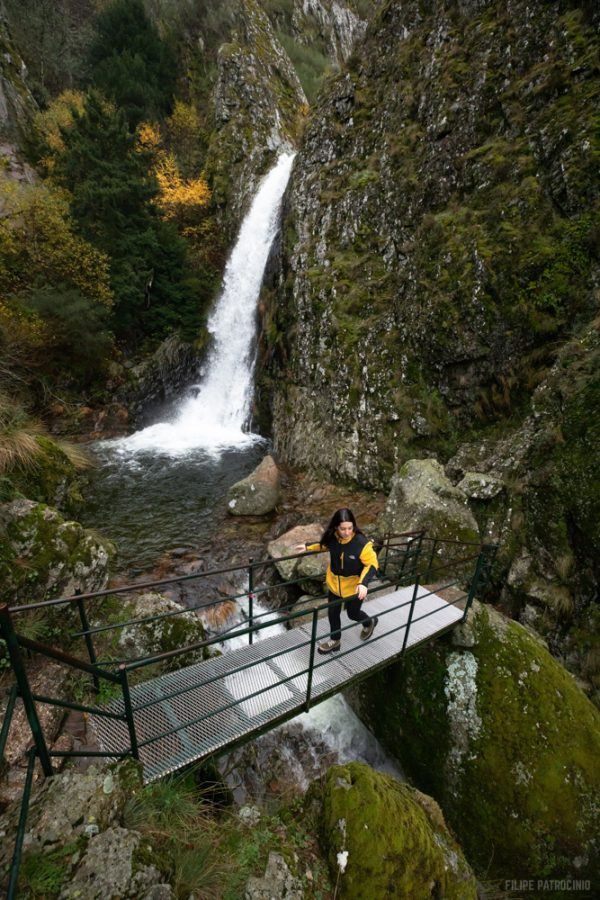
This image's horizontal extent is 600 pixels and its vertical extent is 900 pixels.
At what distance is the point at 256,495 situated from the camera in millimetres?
10367

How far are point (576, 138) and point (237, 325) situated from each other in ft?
43.6

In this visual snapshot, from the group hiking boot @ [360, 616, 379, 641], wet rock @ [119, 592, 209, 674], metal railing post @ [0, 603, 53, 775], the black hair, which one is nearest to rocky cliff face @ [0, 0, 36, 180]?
wet rock @ [119, 592, 209, 674]

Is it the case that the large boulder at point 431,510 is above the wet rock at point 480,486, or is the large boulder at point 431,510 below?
below

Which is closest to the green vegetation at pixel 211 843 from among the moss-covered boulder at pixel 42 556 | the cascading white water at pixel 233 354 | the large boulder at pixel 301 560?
the moss-covered boulder at pixel 42 556

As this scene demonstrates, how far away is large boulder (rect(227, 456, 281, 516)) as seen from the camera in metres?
10.2

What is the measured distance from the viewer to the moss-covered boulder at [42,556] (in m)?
4.44

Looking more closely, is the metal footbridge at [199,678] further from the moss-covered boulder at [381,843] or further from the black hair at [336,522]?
the moss-covered boulder at [381,843]

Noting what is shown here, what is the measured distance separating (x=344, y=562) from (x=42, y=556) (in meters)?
3.73

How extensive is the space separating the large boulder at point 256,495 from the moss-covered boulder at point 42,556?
16.5 ft

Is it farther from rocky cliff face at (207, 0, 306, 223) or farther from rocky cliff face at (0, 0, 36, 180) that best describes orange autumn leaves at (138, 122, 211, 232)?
rocky cliff face at (0, 0, 36, 180)

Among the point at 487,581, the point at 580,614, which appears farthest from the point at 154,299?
the point at 580,614

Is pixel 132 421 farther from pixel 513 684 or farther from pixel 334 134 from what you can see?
pixel 513 684

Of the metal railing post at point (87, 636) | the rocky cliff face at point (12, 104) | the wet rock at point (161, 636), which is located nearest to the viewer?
the metal railing post at point (87, 636)

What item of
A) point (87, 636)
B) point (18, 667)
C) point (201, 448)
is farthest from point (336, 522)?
point (201, 448)
